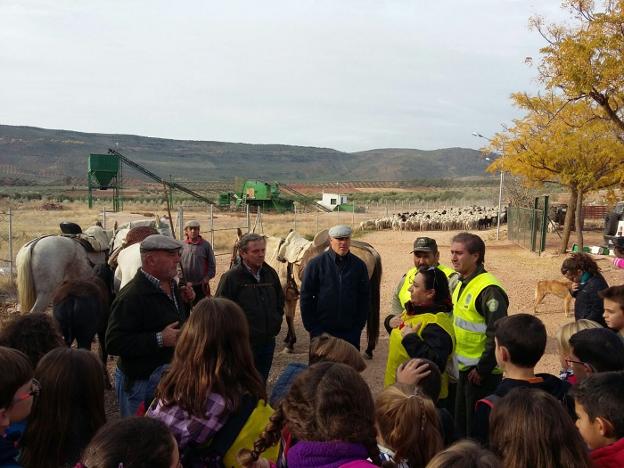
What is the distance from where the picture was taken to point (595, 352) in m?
2.62

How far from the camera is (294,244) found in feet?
26.6

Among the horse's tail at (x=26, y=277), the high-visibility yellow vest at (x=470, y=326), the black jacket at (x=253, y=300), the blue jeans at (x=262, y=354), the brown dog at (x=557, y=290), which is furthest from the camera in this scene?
the brown dog at (x=557, y=290)

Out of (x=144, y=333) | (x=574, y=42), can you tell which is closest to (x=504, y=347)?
(x=144, y=333)

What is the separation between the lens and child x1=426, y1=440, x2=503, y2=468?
1493mm

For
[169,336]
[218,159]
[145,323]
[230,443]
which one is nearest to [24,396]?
[230,443]

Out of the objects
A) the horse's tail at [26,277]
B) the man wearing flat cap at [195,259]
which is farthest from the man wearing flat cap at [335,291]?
the horse's tail at [26,277]

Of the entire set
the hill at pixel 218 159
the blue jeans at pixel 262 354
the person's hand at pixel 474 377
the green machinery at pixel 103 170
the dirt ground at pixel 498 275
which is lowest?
the dirt ground at pixel 498 275

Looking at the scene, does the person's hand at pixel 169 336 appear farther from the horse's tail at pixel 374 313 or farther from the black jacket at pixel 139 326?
the horse's tail at pixel 374 313

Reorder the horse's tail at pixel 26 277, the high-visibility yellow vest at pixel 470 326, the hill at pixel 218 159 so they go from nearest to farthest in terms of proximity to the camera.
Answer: the high-visibility yellow vest at pixel 470 326, the horse's tail at pixel 26 277, the hill at pixel 218 159

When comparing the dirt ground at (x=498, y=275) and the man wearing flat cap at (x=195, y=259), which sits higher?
the man wearing flat cap at (x=195, y=259)

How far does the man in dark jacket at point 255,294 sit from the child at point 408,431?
2.27 meters

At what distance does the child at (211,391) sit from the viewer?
212 cm

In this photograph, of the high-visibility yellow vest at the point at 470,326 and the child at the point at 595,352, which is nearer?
the child at the point at 595,352

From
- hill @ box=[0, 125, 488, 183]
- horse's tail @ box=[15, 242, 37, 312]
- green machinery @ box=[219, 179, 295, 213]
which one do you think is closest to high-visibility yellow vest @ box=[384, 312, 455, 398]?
horse's tail @ box=[15, 242, 37, 312]
